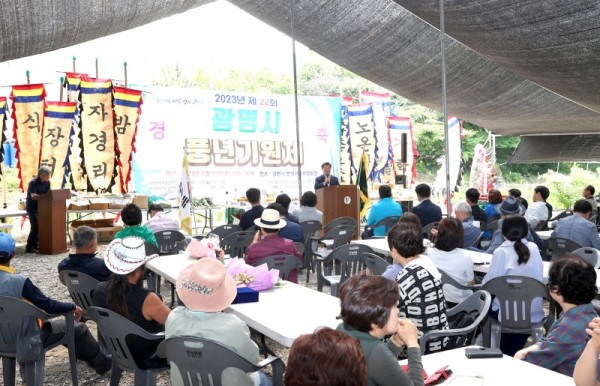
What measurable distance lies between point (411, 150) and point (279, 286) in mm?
12285

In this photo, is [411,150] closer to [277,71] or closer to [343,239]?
[343,239]

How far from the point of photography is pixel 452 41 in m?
7.89

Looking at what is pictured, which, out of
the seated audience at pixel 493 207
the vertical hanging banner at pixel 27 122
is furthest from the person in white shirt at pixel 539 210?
the vertical hanging banner at pixel 27 122

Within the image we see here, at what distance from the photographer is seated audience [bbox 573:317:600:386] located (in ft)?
6.80

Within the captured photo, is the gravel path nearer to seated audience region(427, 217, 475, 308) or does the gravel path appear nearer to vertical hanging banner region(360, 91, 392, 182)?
seated audience region(427, 217, 475, 308)

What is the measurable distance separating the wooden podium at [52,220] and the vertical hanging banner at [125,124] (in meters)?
1.55

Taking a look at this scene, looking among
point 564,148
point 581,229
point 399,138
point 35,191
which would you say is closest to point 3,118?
point 35,191

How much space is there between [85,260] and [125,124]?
7455mm

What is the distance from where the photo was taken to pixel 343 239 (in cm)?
686

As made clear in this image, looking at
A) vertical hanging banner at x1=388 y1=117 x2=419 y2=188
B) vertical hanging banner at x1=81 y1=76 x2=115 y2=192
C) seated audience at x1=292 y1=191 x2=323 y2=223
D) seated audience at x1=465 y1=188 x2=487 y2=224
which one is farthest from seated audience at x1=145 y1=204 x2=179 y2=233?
vertical hanging banner at x1=388 y1=117 x2=419 y2=188

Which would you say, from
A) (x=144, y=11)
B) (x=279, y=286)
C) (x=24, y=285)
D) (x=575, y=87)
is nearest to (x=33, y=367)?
(x=24, y=285)

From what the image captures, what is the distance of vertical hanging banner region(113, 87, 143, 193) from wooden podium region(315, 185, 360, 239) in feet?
13.3

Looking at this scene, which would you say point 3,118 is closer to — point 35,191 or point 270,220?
point 35,191

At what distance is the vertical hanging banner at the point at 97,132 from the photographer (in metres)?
10.9
